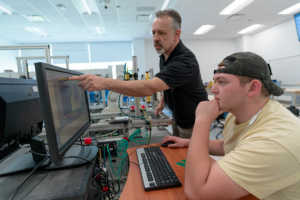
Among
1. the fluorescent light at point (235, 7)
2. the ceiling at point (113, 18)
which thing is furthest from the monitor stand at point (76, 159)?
the fluorescent light at point (235, 7)

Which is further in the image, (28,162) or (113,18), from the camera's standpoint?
(113,18)

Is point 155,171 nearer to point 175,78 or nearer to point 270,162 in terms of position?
point 270,162

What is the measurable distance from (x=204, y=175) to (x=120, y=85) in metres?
0.59

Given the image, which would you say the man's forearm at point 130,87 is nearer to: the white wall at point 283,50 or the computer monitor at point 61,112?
the computer monitor at point 61,112

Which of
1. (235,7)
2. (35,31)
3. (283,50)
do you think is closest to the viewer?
(235,7)

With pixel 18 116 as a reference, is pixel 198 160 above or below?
below

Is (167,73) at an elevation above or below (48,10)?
below

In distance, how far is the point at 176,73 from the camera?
1097 millimetres

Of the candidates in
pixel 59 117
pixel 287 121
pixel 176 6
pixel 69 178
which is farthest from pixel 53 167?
pixel 176 6

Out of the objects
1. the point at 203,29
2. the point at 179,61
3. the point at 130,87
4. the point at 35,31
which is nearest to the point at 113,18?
the point at 35,31

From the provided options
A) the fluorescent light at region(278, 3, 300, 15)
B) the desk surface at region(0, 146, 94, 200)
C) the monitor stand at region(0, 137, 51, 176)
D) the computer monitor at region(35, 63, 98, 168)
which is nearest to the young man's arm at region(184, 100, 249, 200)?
the desk surface at region(0, 146, 94, 200)

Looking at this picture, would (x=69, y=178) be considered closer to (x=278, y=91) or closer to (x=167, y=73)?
(x=167, y=73)

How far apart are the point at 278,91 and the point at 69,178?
0.89 m

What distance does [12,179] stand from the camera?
66cm
